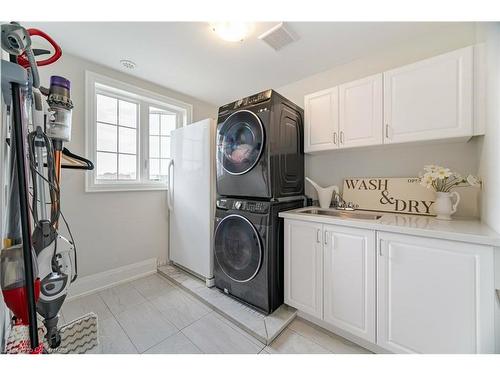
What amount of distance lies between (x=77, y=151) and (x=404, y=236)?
2899 mm

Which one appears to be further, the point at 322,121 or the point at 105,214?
the point at 105,214

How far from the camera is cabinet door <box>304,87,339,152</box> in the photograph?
5.82 ft

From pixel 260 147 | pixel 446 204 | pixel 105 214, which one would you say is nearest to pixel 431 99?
pixel 446 204

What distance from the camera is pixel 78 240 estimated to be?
6.38 feet

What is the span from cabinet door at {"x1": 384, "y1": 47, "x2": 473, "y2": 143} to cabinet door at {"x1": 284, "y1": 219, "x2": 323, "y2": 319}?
100 centimetres

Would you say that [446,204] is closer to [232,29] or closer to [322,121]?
[322,121]

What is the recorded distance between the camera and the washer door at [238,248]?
5.37 feet

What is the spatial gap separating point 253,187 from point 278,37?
133 cm

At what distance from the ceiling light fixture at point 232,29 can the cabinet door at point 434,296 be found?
1.88 meters

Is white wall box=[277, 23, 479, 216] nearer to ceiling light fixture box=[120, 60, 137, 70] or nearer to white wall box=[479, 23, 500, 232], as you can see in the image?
white wall box=[479, 23, 500, 232]

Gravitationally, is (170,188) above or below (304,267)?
above

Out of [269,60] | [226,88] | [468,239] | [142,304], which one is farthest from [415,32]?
[142,304]

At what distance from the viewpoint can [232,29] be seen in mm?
1522

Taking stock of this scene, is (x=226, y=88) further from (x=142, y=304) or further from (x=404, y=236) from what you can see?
(x=142, y=304)
